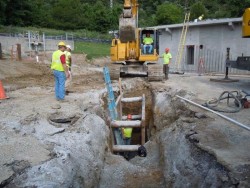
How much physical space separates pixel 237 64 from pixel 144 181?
8643 millimetres

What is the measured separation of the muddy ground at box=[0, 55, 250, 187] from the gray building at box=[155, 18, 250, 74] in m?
10.8

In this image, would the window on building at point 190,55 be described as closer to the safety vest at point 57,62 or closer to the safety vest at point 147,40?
the safety vest at point 147,40

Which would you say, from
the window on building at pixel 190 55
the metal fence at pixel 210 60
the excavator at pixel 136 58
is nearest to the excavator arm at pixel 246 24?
the excavator at pixel 136 58

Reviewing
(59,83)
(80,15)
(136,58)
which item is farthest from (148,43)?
(80,15)

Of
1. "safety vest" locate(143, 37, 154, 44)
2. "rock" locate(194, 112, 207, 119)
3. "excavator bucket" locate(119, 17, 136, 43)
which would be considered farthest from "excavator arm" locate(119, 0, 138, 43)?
"rock" locate(194, 112, 207, 119)

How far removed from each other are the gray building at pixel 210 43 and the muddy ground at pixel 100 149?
10.8 m

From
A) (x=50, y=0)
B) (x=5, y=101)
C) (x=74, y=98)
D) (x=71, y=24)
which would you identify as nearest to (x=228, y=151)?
(x=74, y=98)

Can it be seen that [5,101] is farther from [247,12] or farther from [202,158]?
[247,12]

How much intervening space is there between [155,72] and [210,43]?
8.11 m

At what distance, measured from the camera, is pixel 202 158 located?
22.2ft

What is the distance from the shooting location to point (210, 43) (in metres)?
22.8

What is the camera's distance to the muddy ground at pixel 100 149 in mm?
5746

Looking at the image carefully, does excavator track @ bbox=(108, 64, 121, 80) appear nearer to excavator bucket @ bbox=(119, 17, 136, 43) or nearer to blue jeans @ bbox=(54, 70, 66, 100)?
excavator bucket @ bbox=(119, 17, 136, 43)

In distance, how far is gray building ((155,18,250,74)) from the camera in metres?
21.1
